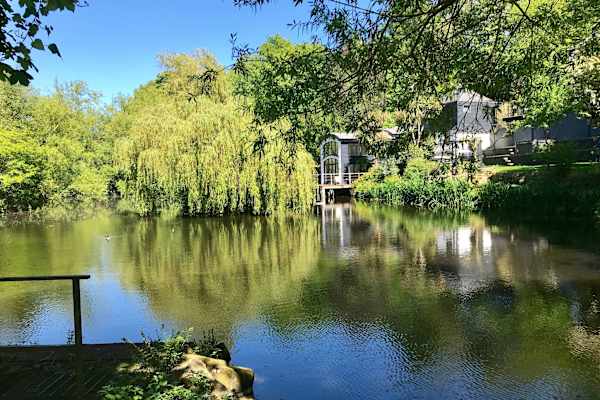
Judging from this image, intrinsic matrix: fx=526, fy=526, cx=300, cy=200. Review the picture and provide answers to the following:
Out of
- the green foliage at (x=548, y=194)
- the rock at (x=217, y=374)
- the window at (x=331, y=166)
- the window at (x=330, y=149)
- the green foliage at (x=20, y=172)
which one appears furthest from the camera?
the window at (x=331, y=166)

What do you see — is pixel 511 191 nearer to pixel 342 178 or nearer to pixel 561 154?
pixel 561 154

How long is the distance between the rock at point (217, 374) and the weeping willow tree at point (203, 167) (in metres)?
14.1

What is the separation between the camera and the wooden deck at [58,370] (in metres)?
3.90

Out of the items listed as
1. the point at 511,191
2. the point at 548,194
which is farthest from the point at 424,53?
the point at 511,191

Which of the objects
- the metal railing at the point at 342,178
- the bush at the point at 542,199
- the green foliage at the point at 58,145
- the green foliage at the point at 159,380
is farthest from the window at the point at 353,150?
the green foliage at the point at 159,380

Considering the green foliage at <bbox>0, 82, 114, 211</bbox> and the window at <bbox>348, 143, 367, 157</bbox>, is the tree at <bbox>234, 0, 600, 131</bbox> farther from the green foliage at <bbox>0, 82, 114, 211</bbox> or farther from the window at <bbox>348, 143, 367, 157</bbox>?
the window at <bbox>348, 143, 367, 157</bbox>

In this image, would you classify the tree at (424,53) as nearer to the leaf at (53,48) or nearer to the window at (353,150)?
the leaf at (53,48)

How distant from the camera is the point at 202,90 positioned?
157 inches

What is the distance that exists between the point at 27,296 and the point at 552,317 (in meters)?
8.77

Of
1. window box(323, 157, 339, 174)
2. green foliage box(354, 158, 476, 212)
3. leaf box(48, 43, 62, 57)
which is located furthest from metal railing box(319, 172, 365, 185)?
leaf box(48, 43, 62, 57)

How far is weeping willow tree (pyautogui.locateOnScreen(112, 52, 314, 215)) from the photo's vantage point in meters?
19.3

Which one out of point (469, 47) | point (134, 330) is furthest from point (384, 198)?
point (469, 47)

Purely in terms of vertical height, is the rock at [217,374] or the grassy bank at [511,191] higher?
the grassy bank at [511,191]

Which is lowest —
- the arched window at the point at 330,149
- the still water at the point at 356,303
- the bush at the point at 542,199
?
the still water at the point at 356,303
